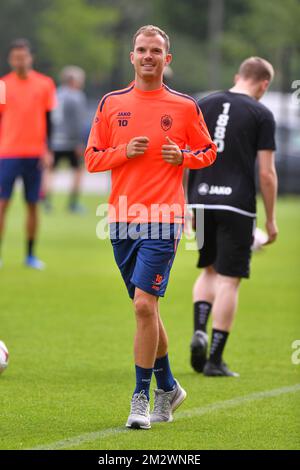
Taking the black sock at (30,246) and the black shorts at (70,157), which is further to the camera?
the black shorts at (70,157)

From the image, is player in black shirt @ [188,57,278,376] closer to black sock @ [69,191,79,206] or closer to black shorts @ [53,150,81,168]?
black sock @ [69,191,79,206]

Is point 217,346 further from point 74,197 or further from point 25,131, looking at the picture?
point 74,197

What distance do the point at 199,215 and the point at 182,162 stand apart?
205 centimetres

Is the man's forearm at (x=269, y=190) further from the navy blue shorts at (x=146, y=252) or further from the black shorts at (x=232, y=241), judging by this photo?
the navy blue shorts at (x=146, y=252)

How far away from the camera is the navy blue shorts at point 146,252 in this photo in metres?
6.90

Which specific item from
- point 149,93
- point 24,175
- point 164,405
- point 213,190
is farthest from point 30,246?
point 149,93

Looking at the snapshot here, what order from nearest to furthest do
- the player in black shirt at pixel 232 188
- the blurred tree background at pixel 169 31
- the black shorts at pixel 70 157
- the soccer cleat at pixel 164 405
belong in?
the soccer cleat at pixel 164 405 < the player in black shirt at pixel 232 188 < the black shorts at pixel 70 157 < the blurred tree background at pixel 169 31

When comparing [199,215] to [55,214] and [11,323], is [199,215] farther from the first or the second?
[55,214]

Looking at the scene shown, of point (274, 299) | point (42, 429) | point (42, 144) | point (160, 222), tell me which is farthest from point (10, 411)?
point (42, 144)

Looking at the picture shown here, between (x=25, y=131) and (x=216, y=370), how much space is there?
6.75 meters

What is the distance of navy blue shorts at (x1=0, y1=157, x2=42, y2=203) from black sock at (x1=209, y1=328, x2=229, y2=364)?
19.8ft

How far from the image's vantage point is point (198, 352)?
883 centimetres

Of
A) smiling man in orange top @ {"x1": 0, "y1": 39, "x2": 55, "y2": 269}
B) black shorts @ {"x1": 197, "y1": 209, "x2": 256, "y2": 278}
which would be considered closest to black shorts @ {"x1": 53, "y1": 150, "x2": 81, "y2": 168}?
smiling man in orange top @ {"x1": 0, "y1": 39, "x2": 55, "y2": 269}

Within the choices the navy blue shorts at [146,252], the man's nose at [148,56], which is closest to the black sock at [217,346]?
the navy blue shorts at [146,252]
